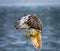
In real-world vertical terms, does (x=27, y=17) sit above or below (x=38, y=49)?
above

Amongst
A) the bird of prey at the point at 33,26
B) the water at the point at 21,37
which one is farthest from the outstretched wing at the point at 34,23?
the water at the point at 21,37

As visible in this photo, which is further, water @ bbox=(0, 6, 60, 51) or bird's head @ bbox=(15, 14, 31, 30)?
water @ bbox=(0, 6, 60, 51)

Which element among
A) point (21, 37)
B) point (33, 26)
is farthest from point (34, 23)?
point (21, 37)

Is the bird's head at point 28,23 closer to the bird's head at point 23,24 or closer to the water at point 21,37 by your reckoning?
the bird's head at point 23,24

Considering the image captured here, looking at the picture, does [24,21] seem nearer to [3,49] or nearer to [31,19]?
[31,19]

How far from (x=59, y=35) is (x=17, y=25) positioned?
961 inches

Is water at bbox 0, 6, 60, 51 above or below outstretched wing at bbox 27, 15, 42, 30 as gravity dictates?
above

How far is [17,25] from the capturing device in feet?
4.48

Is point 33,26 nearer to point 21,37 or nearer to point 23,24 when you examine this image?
point 23,24

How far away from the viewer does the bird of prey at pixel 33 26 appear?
136 cm

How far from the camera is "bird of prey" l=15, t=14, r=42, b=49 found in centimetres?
136

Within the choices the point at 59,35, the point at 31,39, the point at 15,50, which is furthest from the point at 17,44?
the point at 31,39

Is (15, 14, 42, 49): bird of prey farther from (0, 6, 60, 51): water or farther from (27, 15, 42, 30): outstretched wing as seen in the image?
(0, 6, 60, 51): water

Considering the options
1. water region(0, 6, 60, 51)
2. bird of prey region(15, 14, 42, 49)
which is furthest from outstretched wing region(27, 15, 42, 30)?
water region(0, 6, 60, 51)
